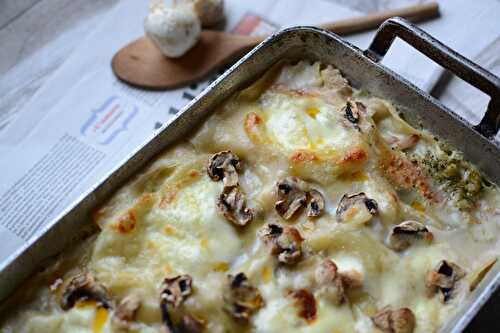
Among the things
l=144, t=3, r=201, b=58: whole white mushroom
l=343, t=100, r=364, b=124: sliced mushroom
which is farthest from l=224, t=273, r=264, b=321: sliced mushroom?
l=144, t=3, r=201, b=58: whole white mushroom

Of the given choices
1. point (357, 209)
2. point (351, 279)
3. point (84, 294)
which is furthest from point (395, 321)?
point (84, 294)

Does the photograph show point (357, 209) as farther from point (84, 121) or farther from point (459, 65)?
point (84, 121)

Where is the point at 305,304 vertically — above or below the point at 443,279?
below

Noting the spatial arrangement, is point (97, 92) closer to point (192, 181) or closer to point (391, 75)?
point (192, 181)

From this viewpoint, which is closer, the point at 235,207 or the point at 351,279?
the point at 351,279

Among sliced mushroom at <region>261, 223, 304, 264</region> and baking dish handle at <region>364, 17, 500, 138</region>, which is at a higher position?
baking dish handle at <region>364, 17, 500, 138</region>

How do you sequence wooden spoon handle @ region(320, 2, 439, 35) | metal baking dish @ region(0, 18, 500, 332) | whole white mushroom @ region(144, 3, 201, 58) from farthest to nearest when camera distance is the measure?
wooden spoon handle @ region(320, 2, 439, 35), whole white mushroom @ region(144, 3, 201, 58), metal baking dish @ region(0, 18, 500, 332)

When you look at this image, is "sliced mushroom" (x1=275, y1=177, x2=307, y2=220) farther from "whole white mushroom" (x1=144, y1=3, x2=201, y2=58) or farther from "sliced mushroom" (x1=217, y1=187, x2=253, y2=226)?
"whole white mushroom" (x1=144, y1=3, x2=201, y2=58)
